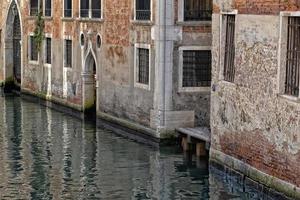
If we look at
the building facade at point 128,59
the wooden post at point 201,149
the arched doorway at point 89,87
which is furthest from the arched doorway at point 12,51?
the wooden post at point 201,149

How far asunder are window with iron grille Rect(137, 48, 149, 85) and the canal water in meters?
1.66

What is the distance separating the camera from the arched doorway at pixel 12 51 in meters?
31.8

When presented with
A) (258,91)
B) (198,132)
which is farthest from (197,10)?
(258,91)

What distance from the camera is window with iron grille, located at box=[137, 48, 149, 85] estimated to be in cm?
1958

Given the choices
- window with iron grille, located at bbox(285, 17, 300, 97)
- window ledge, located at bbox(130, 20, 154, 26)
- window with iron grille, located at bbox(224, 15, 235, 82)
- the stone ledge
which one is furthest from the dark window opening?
window with iron grille, located at bbox(285, 17, 300, 97)

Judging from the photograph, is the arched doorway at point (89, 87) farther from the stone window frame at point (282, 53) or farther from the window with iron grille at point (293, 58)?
the window with iron grille at point (293, 58)

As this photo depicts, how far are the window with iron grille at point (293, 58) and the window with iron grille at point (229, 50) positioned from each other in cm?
225

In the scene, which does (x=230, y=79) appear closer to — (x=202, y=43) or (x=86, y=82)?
(x=202, y=43)

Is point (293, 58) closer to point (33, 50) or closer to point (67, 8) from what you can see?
point (67, 8)

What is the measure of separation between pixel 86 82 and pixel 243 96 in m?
10.4

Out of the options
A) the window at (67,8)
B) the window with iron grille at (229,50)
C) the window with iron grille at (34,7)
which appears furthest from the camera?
the window with iron grille at (34,7)

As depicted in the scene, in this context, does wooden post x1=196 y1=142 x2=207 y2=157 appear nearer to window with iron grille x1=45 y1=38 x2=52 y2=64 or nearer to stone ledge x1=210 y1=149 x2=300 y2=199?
stone ledge x1=210 y1=149 x2=300 y2=199

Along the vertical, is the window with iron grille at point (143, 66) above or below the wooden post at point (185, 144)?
above

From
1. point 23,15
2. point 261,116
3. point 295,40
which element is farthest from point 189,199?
point 23,15
